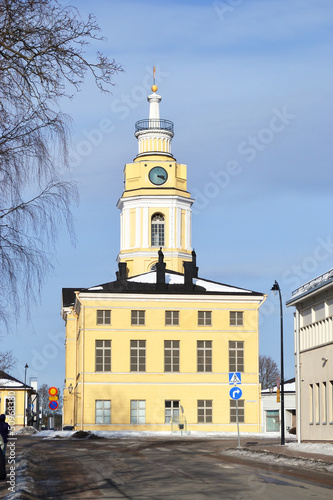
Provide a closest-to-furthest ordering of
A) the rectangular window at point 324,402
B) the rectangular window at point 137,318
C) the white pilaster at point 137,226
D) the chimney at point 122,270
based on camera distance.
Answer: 1. the rectangular window at point 324,402
2. the rectangular window at point 137,318
3. the chimney at point 122,270
4. the white pilaster at point 137,226

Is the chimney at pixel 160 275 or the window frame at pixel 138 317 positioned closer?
the window frame at pixel 138 317

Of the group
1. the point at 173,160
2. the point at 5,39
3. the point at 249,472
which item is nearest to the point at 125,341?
the point at 173,160

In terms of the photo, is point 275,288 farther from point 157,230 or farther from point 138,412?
point 157,230

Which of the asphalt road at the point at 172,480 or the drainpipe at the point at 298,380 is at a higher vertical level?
the drainpipe at the point at 298,380

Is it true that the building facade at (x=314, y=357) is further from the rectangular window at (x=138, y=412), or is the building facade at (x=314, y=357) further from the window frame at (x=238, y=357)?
the rectangular window at (x=138, y=412)

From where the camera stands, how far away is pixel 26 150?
41.1ft

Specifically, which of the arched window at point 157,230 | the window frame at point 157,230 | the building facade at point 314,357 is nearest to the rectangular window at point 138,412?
the window frame at point 157,230

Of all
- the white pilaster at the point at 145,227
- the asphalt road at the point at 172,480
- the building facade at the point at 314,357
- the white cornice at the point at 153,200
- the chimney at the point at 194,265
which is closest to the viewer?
the asphalt road at the point at 172,480

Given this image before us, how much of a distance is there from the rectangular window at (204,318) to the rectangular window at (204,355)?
1362 millimetres

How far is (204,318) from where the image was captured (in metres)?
65.8

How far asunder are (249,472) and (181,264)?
56.1 meters

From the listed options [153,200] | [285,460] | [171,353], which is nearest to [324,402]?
[285,460]

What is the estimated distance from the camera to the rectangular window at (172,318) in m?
65.4

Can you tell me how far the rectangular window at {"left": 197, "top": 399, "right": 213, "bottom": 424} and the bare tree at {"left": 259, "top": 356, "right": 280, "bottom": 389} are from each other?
5764 centimetres
